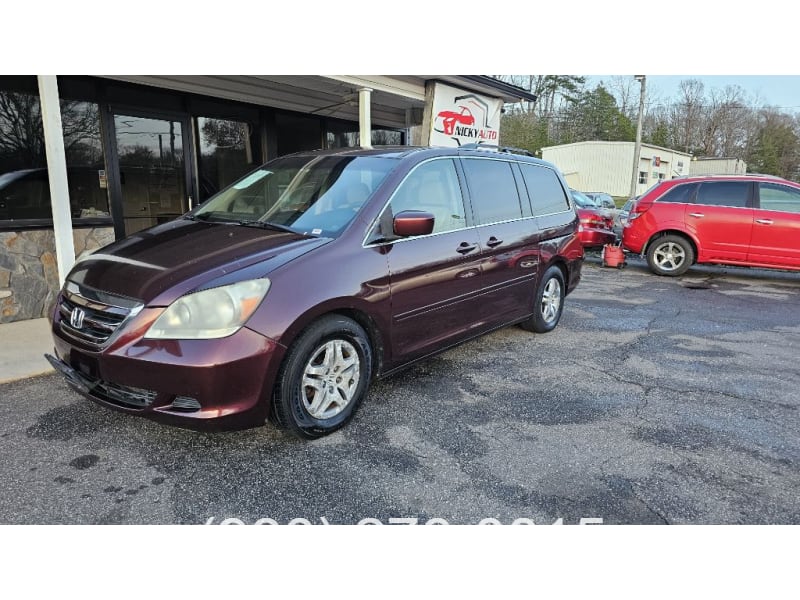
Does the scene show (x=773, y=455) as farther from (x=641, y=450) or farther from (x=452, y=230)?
(x=452, y=230)

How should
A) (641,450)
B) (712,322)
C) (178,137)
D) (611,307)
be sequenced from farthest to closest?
(178,137)
(611,307)
(712,322)
(641,450)

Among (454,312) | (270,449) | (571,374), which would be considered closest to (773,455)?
(571,374)

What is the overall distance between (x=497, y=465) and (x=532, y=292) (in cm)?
238

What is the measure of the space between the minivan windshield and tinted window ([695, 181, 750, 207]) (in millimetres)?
7470

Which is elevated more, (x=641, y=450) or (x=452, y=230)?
(x=452, y=230)

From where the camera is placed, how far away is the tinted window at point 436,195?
3.55 meters

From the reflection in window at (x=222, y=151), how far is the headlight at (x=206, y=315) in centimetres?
641

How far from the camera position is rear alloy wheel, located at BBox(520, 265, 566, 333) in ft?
16.8

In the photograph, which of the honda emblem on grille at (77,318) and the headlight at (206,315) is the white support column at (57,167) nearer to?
the honda emblem on grille at (77,318)

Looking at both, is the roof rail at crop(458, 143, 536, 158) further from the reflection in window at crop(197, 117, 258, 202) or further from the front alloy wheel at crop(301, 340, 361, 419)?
the reflection in window at crop(197, 117, 258, 202)

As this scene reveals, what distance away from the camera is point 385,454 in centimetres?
295

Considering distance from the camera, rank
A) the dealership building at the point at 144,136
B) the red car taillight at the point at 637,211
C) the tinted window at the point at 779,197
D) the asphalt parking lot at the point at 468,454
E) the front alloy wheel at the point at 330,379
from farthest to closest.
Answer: the red car taillight at the point at 637,211 → the tinted window at the point at 779,197 → the dealership building at the point at 144,136 → the front alloy wheel at the point at 330,379 → the asphalt parking lot at the point at 468,454

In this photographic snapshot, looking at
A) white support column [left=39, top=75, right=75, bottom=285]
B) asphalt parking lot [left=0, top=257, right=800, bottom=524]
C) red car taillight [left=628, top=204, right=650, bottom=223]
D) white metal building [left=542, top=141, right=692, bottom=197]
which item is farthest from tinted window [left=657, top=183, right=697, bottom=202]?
white metal building [left=542, top=141, right=692, bottom=197]


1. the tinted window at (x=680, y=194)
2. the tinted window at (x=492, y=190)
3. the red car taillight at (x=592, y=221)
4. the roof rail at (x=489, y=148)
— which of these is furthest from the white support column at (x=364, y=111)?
the tinted window at (x=680, y=194)
